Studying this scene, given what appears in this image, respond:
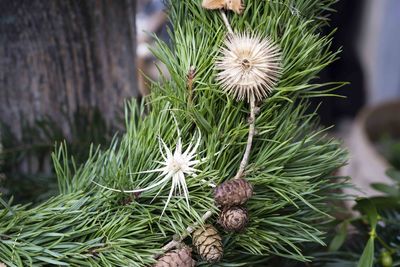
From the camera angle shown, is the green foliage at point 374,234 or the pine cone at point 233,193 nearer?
the pine cone at point 233,193

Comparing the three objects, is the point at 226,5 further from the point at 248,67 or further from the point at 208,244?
the point at 208,244

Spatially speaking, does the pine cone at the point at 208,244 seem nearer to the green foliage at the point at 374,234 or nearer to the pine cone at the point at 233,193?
the pine cone at the point at 233,193

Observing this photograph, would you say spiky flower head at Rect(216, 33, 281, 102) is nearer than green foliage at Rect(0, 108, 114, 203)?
Yes

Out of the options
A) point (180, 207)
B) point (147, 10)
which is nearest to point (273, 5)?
point (180, 207)

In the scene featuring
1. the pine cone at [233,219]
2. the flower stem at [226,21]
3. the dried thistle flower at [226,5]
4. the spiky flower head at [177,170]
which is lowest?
the pine cone at [233,219]

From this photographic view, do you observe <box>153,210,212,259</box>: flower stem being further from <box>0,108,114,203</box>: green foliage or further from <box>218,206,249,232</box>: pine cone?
<box>0,108,114,203</box>: green foliage

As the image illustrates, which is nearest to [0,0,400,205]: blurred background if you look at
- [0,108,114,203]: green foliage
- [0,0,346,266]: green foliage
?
[0,108,114,203]: green foliage

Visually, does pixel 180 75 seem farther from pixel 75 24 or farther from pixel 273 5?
pixel 75 24

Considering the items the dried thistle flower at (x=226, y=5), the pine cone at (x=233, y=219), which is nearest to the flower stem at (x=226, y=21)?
the dried thistle flower at (x=226, y=5)
